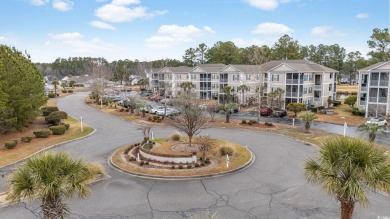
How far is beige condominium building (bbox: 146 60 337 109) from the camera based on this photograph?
52844mm

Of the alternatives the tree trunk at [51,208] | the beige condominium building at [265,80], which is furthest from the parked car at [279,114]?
the tree trunk at [51,208]

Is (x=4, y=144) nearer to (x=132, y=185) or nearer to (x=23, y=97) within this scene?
(x=23, y=97)

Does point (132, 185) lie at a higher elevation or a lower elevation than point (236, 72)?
lower

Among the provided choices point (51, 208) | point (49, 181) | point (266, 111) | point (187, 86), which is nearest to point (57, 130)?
point (51, 208)

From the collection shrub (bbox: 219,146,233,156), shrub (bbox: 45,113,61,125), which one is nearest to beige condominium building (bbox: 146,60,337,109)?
shrub (bbox: 219,146,233,156)

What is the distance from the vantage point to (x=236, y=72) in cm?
6200

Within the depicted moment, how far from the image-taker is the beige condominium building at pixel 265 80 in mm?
52844

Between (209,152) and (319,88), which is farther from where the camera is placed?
(319,88)

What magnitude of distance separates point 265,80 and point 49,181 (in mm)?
52256

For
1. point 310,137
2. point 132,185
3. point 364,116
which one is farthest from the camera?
point 364,116

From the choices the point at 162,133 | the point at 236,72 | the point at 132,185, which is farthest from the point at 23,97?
the point at 236,72

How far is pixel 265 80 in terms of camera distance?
58.1 m

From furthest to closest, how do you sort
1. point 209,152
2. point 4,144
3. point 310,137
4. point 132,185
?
point 310,137 → point 4,144 → point 209,152 → point 132,185

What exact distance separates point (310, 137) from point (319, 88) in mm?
26638
